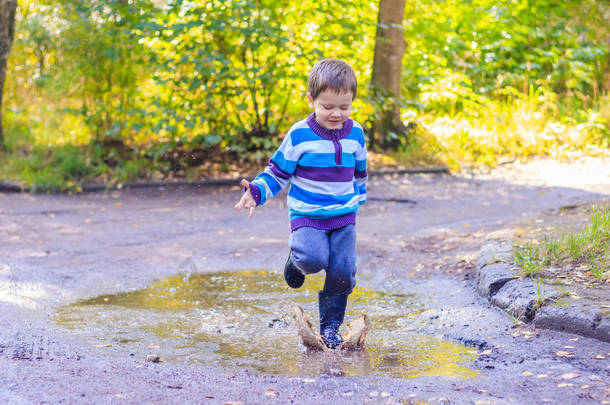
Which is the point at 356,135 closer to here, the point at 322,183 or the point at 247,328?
the point at 322,183

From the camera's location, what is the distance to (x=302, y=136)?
393 cm

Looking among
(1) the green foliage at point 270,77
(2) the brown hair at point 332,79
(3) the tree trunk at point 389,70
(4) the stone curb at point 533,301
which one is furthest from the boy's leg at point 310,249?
(3) the tree trunk at point 389,70

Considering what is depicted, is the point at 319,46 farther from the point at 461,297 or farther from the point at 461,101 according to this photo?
the point at 461,297

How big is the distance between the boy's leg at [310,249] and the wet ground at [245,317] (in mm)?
461

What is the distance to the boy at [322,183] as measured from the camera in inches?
153

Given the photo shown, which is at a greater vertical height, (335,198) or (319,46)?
(319,46)

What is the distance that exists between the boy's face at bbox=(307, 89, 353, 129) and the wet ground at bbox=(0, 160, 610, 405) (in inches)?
49.0

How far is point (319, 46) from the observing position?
1049cm

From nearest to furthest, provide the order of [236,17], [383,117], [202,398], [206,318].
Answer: [202,398] < [206,318] < [236,17] < [383,117]

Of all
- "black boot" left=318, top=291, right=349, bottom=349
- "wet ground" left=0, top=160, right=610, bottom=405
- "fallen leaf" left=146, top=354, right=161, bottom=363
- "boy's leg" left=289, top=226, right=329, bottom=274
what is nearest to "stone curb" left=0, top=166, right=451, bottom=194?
"wet ground" left=0, top=160, right=610, bottom=405

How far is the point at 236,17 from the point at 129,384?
304 inches

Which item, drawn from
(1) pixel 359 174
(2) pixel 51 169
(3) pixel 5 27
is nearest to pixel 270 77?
(2) pixel 51 169

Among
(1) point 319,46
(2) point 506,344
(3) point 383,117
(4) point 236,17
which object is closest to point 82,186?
(4) point 236,17

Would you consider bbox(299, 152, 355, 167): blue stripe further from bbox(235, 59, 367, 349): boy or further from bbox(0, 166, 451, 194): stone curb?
bbox(0, 166, 451, 194): stone curb
